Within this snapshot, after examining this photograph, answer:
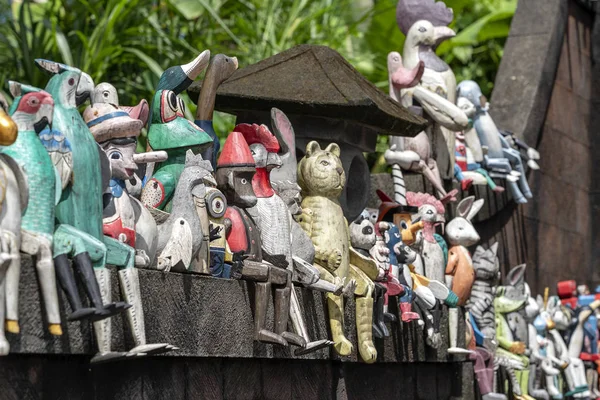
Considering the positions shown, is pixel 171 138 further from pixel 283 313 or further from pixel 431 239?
pixel 431 239

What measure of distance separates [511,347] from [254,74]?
11.3 feet

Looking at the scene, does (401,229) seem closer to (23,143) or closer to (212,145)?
(212,145)

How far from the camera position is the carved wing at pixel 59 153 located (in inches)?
208

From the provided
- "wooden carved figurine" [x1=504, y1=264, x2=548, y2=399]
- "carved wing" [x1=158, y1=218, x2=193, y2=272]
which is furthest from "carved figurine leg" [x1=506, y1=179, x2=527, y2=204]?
"carved wing" [x1=158, y1=218, x2=193, y2=272]

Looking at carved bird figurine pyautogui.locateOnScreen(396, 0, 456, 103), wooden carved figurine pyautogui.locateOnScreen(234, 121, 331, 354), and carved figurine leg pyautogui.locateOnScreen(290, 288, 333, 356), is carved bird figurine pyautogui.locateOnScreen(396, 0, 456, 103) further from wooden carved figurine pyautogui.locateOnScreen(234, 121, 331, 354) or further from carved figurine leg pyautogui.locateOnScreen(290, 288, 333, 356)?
carved figurine leg pyautogui.locateOnScreen(290, 288, 333, 356)

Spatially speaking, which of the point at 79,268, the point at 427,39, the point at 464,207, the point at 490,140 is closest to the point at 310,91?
the point at 464,207

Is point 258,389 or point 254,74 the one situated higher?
point 254,74

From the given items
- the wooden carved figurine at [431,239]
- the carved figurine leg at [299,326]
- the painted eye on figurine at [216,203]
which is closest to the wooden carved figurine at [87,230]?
the painted eye on figurine at [216,203]

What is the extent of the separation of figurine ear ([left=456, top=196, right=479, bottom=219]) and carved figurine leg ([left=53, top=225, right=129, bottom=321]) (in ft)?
15.8

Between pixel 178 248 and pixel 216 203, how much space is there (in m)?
0.43

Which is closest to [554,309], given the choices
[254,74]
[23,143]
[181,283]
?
[254,74]

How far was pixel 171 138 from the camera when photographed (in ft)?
21.1

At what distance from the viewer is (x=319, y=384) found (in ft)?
24.2

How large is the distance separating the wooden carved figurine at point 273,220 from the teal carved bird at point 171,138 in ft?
1.44
